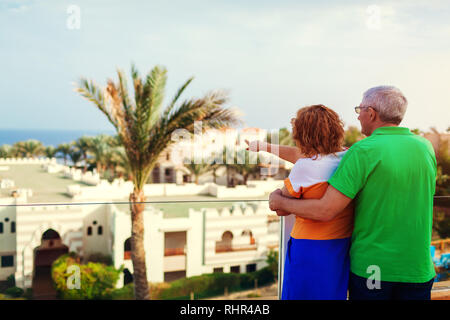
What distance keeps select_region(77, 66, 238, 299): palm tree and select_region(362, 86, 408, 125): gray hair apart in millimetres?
7023

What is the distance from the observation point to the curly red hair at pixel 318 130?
56.2 inches

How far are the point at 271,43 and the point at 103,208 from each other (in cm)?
5559

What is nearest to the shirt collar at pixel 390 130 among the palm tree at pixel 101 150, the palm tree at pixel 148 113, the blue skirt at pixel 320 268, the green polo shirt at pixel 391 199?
the green polo shirt at pixel 391 199

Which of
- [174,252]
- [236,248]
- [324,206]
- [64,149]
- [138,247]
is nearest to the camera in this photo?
[324,206]

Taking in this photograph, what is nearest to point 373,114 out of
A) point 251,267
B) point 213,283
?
point 213,283

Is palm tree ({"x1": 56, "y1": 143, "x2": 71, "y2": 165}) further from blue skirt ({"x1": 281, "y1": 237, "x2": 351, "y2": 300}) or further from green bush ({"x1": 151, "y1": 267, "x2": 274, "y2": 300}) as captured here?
blue skirt ({"x1": 281, "y1": 237, "x2": 351, "y2": 300})

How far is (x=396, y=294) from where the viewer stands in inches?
56.8

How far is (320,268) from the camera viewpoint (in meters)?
1.44

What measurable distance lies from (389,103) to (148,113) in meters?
8.01

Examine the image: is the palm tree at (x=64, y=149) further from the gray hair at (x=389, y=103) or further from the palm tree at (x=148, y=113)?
the gray hair at (x=389, y=103)

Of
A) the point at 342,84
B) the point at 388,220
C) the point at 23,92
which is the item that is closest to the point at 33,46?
the point at 23,92

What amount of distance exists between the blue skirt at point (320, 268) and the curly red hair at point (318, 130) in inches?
12.0

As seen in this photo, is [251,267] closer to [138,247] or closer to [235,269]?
[235,269]

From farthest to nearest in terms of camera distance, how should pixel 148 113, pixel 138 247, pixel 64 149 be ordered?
pixel 64 149, pixel 138 247, pixel 148 113
